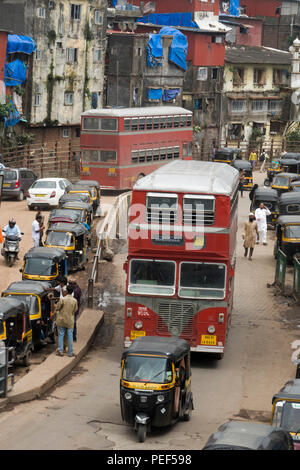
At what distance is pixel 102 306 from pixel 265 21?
71.8 meters

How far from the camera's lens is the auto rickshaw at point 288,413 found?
16.1 meters

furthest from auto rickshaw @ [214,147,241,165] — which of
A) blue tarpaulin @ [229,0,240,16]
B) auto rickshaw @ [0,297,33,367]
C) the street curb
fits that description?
auto rickshaw @ [0,297,33,367]

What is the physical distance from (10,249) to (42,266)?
15.4 ft

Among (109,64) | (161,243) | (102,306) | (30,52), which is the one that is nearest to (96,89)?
(109,64)

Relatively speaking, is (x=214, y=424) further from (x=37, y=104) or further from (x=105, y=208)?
(x=37, y=104)

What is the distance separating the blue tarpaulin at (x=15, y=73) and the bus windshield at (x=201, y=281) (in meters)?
37.7

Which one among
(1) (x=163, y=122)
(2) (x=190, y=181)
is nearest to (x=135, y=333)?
(2) (x=190, y=181)

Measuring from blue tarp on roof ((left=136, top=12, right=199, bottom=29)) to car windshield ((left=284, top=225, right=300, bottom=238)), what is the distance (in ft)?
150

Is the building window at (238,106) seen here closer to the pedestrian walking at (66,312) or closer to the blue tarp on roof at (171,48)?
the blue tarp on roof at (171,48)

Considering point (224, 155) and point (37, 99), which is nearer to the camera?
point (37, 99)

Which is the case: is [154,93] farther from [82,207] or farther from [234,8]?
[82,207]

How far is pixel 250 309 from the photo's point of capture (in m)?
31.2

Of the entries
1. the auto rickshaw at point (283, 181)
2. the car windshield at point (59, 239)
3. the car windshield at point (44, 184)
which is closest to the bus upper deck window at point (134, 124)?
the auto rickshaw at point (283, 181)

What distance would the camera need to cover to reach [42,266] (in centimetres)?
2869
